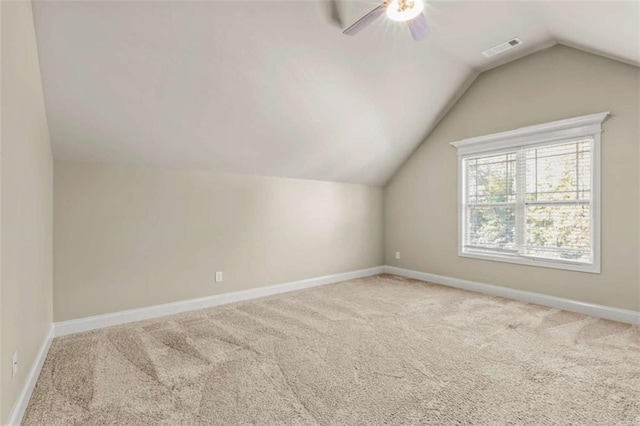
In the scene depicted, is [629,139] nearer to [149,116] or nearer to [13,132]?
[149,116]

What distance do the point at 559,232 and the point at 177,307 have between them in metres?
4.68

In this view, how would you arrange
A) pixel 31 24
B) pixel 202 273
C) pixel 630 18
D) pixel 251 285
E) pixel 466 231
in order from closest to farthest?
pixel 31 24, pixel 630 18, pixel 202 273, pixel 251 285, pixel 466 231

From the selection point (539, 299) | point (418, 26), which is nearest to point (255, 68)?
point (418, 26)

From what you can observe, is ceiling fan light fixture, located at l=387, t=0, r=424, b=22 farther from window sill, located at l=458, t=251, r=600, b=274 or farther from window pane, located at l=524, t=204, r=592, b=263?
window sill, located at l=458, t=251, r=600, b=274

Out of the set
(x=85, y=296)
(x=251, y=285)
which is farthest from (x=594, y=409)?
(x=85, y=296)

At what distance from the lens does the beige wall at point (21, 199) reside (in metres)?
Answer: 1.61

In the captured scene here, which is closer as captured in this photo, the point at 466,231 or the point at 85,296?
the point at 85,296

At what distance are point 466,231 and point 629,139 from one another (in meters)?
2.12

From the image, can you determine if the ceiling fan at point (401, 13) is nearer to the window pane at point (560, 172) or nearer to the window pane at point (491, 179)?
the window pane at point (560, 172)

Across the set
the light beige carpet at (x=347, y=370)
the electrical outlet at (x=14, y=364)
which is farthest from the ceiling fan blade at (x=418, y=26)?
the electrical outlet at (x=14, y=364)

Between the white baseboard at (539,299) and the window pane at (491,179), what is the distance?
1231 millimetres

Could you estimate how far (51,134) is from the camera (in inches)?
113

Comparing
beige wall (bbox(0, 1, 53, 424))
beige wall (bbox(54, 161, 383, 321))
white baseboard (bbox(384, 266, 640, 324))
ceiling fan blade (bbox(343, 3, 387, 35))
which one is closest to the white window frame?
white baseboard (bbox(384, 266, 640, 324))

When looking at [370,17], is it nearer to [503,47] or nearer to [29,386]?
[503,47]
